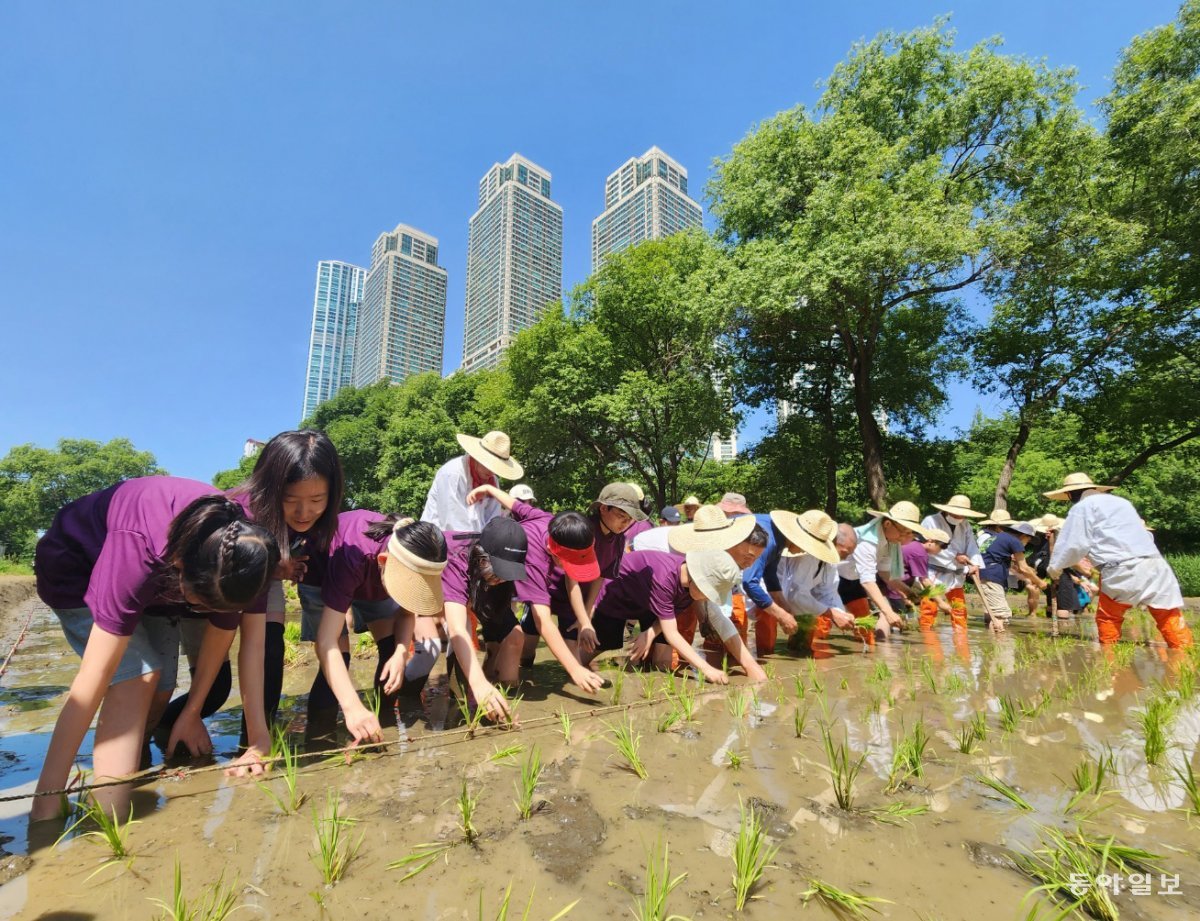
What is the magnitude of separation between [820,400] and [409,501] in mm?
18874

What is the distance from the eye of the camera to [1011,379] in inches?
616

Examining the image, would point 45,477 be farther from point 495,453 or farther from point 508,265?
point 495,453

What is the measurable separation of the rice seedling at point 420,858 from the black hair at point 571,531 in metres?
1.96

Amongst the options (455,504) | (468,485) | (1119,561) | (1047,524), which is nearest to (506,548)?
(455,504)

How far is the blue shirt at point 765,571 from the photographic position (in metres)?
4.99

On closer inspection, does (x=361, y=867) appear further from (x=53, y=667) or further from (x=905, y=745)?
(x=53, y=667)

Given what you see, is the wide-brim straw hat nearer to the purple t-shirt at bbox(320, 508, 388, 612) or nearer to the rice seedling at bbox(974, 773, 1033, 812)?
the rice seedling at bbox(974, 773, 1033, 812)

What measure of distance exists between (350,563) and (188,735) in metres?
1.06

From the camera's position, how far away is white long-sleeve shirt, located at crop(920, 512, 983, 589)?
6.99 metres

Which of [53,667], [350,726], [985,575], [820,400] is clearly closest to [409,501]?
[820,400]

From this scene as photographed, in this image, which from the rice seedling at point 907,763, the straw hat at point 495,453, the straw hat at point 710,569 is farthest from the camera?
the straw hat at point 495,453

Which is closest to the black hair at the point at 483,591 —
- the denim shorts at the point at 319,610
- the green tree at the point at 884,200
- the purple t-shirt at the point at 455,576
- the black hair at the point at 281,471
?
the purple t-shirt at the point at 455,576

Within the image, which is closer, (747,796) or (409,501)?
(747,796)

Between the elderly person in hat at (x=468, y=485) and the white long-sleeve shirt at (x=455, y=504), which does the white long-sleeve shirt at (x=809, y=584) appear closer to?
the elderly person in hat at (x=468, y=485)
